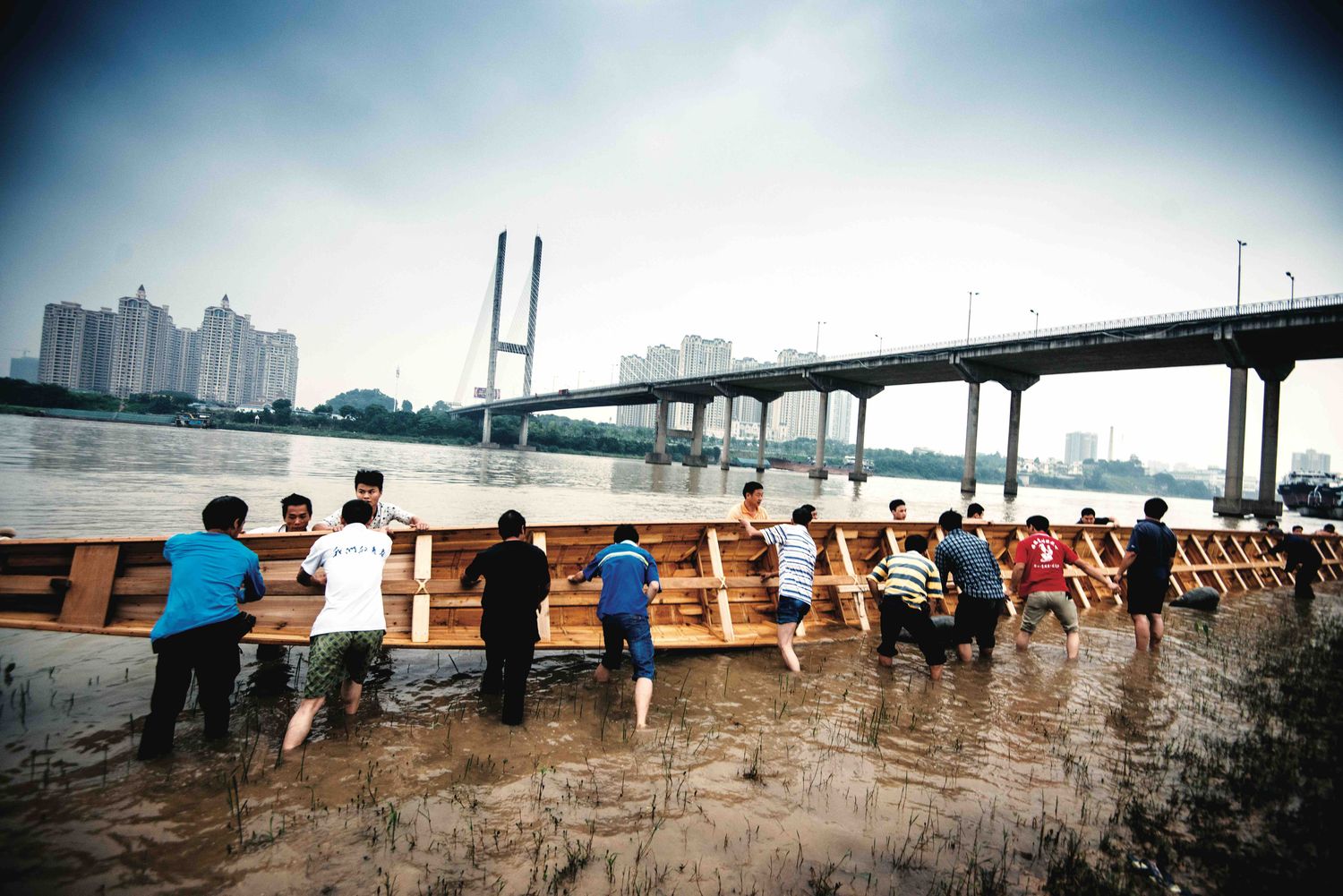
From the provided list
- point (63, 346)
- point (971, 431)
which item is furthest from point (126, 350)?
point (971, 431)

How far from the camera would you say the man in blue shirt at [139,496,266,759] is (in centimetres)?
411

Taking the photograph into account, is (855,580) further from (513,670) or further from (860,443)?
(860,443)

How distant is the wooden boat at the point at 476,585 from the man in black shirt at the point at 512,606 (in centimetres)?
95

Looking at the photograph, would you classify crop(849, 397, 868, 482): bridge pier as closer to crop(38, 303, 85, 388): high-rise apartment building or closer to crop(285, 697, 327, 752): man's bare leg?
crop(285, 697, 327, 752): man's bare leg

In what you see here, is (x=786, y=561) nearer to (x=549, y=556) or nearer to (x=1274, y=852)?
(x=549, y=556)

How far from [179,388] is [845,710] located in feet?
464

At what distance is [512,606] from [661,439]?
88205mm

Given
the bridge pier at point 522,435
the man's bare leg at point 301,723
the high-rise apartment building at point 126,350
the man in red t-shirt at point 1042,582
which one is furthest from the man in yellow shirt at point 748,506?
the high-rise apartment building at point 126,350

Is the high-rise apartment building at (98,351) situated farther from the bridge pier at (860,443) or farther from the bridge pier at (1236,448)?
the bridge pier at (1236,448)

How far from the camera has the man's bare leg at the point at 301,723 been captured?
4355mm

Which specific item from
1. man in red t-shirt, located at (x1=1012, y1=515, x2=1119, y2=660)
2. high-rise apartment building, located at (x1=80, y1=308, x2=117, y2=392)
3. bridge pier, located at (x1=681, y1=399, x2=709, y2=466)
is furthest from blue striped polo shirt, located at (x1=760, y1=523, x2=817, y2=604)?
high-rise apartment building, located at (x1=80, y1=308, x2=117, y2=392)

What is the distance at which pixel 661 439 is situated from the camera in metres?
93.1

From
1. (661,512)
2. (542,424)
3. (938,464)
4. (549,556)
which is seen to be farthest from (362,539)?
(938,464)

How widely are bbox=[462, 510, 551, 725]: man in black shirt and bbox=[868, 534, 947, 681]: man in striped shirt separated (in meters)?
3.89
